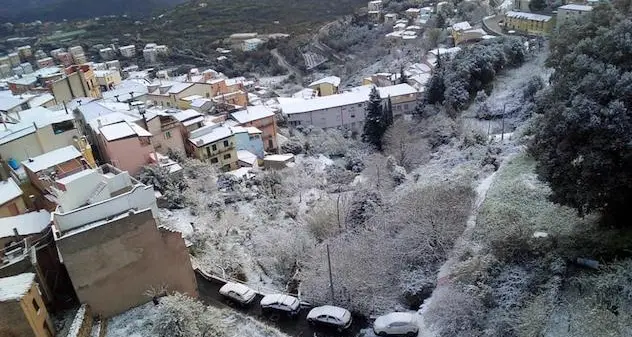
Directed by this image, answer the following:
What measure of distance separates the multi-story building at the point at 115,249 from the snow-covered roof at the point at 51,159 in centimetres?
556

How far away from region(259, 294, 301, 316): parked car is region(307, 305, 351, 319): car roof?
798mm

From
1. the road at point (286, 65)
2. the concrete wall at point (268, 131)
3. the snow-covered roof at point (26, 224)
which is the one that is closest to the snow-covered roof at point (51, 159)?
the snow-covered roof at point (26, 224)

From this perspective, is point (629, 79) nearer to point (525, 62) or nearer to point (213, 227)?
point (213, 227)

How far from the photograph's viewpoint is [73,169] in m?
24.6

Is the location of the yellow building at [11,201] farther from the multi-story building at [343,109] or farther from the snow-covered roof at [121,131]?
the multi-story building at [343,109]

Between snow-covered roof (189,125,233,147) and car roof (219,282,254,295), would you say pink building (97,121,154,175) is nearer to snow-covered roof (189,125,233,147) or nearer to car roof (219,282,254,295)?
snow-covered roof (189,125,233,147)

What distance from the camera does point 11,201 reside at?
23.1 m

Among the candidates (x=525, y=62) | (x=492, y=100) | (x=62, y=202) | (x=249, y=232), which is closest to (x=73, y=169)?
(x=62, y=202)

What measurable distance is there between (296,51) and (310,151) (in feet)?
161

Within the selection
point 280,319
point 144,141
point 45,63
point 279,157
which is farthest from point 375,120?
point 45,63

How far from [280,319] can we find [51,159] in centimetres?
1506

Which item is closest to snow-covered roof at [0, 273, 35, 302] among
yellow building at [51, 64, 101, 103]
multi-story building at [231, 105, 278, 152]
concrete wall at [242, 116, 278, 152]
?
multi-story building at [231, 105, 278, 152]

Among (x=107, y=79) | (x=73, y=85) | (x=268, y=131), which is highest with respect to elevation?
(x=73, y=85)

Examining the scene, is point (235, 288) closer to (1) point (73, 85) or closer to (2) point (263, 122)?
(2) point (263, 122)
